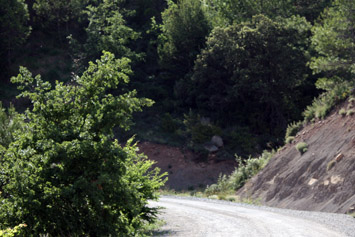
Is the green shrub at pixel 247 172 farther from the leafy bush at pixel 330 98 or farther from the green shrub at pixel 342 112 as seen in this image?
the green shrub at pixel 342 112

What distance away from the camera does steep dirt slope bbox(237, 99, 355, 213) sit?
22820mm

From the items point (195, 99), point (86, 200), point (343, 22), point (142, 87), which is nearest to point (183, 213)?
point (86, 200)

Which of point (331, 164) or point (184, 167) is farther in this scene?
point (184, 167)

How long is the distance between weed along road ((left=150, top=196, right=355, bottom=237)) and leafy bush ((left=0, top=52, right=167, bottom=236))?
351cm

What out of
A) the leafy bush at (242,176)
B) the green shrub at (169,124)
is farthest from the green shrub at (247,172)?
the green shrub at (169,124)

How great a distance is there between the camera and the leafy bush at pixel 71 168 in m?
12.0

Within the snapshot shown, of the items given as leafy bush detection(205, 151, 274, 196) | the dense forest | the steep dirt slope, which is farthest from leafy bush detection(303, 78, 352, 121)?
leafy bush detection(205, 151, 274, 196)

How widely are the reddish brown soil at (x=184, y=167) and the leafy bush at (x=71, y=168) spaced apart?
102 feet

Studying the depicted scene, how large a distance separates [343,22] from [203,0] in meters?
31.0

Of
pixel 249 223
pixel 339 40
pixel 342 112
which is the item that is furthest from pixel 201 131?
pixel 249 223

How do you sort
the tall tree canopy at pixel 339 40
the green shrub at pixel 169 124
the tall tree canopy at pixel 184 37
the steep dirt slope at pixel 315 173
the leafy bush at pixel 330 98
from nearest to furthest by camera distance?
1. the steep dirt slope at pixel 315 173
2. the leafy bush at pixel 330 98
3. the tall tree canopy at pixel 339 40
4. the green shrub at pixel 169 124
5. the tall tree canopy at pixel 184 37

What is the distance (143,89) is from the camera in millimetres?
54906

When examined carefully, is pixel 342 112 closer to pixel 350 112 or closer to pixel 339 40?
pixel 350 112

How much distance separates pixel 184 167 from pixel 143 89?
38.6ft
